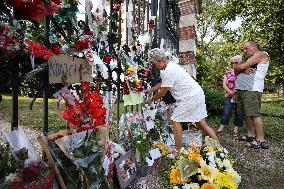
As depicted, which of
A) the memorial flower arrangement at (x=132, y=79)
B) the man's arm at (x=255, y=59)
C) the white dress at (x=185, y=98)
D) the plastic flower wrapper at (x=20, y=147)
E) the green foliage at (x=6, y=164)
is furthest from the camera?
the man's arm at (x=255, y=59)

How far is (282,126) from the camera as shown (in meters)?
9.09

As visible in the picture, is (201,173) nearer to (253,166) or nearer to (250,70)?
(253,166)

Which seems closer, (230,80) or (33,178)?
(33,178)

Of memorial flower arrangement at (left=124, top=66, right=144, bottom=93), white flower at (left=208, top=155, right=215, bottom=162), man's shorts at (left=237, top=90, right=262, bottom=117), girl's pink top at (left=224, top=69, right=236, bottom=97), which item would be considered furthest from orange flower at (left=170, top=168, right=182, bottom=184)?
girl's pink top at (left=224, top=69, right=236, bottom=97)

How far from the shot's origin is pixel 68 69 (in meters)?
2.28

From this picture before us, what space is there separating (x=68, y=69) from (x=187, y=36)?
6904 millimetres

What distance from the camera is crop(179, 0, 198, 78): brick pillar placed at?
8750mm

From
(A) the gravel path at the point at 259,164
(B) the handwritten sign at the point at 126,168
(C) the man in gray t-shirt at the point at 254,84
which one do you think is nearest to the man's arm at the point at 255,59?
(C) the man in gray t-shirt at the point at 254,84

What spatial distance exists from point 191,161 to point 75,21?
1580 millimetres

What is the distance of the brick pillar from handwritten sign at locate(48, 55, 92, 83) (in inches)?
244

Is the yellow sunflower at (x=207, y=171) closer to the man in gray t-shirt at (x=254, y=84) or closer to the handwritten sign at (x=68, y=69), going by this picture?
the handwritten sign at (x=68, y=69)

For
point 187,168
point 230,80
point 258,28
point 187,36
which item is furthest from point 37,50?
point 258,28

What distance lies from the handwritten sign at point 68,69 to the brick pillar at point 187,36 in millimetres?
6200

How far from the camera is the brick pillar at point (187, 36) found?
8.75m
